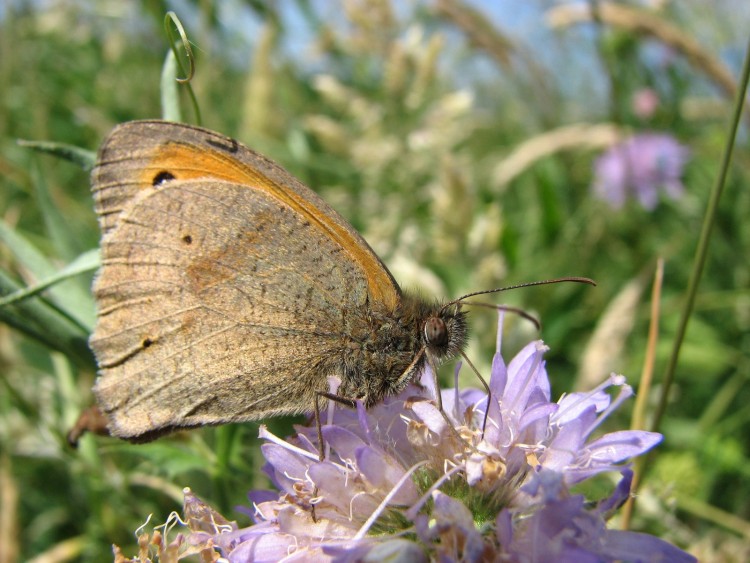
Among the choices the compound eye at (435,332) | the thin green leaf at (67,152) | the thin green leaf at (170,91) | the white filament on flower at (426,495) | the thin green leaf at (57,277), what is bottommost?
the white filament on flower at (426,495)

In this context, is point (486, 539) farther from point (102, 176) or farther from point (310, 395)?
point (102, 176)

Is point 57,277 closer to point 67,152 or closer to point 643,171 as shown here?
point 67,152

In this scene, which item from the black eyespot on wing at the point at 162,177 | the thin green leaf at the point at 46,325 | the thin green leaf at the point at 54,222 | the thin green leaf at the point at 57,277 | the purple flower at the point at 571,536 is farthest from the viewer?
the thin green leaf at the point at 54,222

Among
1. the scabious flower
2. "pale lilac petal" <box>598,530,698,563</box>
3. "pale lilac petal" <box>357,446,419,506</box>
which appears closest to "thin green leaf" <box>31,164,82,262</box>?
the scabious flower

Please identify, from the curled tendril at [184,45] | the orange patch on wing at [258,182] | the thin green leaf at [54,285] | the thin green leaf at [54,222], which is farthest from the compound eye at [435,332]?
the thin green leaf at [54,222]

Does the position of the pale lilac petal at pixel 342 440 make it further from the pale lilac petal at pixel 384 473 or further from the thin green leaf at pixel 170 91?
the thin green leaf at pixel 170 91

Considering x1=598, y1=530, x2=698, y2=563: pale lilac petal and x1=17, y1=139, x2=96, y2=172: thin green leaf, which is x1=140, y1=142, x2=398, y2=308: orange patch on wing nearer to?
x1=17, y1=139, x2=96, y2=172: thin green leaf

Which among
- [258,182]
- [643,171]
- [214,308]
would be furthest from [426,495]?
[643,171]
